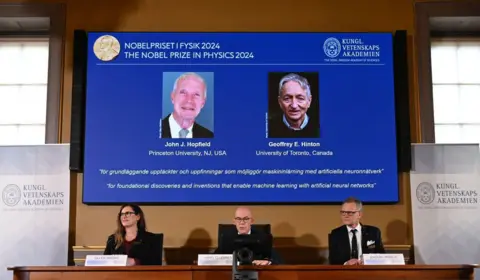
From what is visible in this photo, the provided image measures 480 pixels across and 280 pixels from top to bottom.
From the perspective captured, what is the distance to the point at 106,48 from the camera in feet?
18.9

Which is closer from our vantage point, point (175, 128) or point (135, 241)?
point (135, 241)

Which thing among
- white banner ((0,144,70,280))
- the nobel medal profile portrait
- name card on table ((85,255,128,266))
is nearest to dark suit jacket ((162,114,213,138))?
the nobel medal profile portrait

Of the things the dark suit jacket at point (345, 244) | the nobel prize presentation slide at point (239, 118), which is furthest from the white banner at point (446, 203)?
the dark suit jacket at point (345, 244)

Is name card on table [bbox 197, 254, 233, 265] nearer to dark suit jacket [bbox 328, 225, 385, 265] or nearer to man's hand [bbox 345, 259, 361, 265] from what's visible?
man's hand [bbox 345, 259, 361, 265]

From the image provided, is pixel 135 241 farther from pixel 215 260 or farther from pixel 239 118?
pixel 239 118

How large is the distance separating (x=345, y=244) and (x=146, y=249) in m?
1.44

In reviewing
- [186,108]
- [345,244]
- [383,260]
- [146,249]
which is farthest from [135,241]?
[383,260]

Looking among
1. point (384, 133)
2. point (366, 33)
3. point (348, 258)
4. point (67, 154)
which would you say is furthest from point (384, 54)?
point (67, 154)

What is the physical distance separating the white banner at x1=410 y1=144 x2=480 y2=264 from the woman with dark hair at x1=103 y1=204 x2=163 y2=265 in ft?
7.22

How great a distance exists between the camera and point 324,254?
5.56 metres

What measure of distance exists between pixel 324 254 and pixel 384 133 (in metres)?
1.14

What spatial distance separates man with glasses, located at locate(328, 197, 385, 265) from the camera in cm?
484

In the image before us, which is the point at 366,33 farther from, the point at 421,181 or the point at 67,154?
the point at 67,154

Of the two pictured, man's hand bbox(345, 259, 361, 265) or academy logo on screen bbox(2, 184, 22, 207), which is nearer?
man's hand bbox(345, 259, 361, 265)
